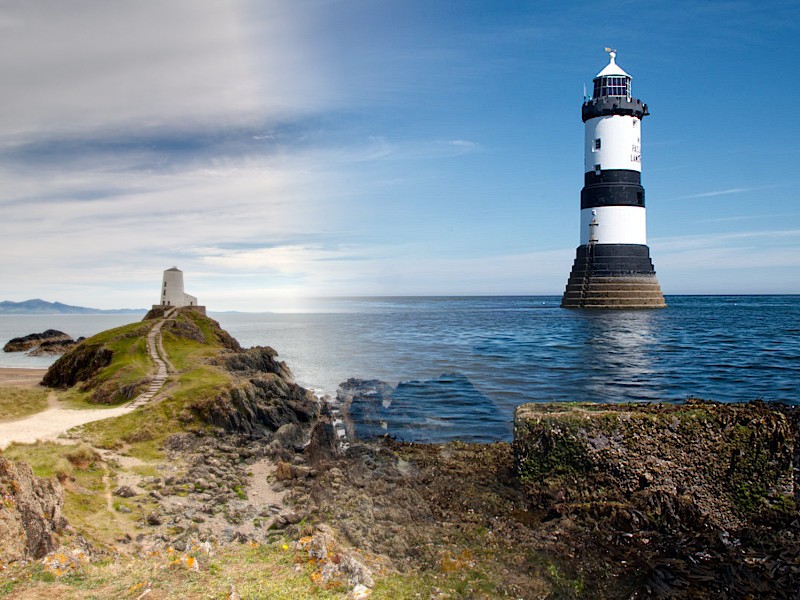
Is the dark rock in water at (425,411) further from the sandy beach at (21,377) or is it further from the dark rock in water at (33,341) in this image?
the dark rock in water at (33,341)

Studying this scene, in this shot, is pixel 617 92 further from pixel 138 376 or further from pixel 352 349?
pixel 138 376

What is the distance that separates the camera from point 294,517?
43.5 feet

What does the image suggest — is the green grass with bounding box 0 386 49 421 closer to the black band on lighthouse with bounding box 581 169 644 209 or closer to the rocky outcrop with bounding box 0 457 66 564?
the rocky outcrop with bounding box 0 457 66 564

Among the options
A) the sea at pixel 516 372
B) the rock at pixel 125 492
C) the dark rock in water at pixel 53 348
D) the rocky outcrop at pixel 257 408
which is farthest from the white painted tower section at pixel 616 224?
the rock at pixel 125 492

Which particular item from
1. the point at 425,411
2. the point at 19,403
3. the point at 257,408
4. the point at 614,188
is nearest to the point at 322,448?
the point at 257,408

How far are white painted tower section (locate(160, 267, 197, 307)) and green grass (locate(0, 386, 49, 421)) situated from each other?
2898 cm

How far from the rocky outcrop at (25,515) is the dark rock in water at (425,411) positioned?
12492 mm

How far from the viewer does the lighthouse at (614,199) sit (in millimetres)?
72312

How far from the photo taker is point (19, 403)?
2764 centimetres

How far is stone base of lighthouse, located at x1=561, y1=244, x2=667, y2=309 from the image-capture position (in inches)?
3034

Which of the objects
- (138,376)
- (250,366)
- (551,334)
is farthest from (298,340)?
(138,376)

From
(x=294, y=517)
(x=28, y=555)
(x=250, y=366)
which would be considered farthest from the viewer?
(x=250, y=366)

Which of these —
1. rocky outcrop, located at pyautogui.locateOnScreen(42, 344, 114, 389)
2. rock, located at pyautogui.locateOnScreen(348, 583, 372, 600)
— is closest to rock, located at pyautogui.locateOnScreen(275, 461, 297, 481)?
rock, located at pyautogui.locateOnScreen(348, 583, 372, 600)

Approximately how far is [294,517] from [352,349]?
45417 millimetres
